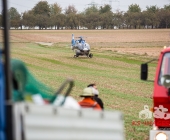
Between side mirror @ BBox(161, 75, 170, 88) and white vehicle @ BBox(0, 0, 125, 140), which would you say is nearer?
white vehicle @ BBox(0, 0, 125, 140)

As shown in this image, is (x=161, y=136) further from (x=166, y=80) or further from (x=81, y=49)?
(x=81, y=49)

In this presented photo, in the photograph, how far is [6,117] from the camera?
3.61m

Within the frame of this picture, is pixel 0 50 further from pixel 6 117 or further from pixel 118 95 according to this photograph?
pixel 118 95

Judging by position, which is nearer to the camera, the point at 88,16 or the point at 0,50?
the point at 0,50

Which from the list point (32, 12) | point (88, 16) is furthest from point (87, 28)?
point (32, 12)

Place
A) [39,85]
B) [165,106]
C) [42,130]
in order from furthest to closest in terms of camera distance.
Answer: [165,106]
[39,85]
[42,130]

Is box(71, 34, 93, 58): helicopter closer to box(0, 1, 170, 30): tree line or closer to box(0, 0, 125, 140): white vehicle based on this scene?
box(0, 0, 125, 140): white vehicle

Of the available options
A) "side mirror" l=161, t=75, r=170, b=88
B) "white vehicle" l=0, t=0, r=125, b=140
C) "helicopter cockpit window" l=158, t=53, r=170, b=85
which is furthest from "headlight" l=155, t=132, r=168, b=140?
"white vehicle" l=0, t=0, r=125, b=140

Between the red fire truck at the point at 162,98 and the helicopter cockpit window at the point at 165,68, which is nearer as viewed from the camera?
the red fire truck at the point at 162,98

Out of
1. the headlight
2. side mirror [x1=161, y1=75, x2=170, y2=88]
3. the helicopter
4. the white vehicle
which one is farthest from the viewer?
the helicopter

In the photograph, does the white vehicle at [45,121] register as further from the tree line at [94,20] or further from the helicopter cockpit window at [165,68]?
the tree line at [94,20]

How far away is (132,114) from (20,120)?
10771 millimetres

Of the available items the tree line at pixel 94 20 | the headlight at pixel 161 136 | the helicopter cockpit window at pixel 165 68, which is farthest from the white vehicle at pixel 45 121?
the tree line at pixel 94 20

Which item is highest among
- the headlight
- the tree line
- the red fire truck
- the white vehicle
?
the white vehicle
